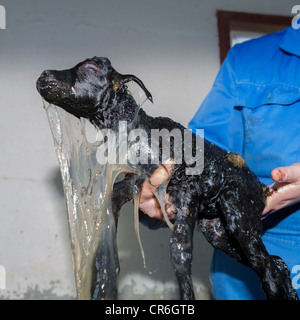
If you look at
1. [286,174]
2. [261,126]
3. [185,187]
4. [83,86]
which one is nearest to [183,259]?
[185,187]

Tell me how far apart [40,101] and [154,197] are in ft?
4.02

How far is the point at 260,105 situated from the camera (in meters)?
1.49

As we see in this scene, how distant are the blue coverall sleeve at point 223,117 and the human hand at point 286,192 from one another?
305 mm

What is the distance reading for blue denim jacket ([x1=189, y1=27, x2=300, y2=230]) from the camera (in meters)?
1.40

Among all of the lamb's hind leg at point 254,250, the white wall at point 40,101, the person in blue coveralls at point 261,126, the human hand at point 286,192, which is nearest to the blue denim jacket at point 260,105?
the person in blue coveralls at point 261,126

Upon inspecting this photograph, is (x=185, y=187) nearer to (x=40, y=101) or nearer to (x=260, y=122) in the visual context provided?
(x=260, y=122)

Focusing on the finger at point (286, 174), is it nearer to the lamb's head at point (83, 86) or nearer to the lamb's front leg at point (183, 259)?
the lamb's front leg at point (183, 259)

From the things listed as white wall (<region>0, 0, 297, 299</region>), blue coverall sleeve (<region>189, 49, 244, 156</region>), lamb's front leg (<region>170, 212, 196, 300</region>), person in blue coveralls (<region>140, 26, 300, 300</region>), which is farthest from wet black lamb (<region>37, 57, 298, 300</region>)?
white wall (<region>0, 0, 297, 299</region>)

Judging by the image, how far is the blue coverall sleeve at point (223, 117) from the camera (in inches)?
60.0

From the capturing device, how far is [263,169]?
1422 millimetres

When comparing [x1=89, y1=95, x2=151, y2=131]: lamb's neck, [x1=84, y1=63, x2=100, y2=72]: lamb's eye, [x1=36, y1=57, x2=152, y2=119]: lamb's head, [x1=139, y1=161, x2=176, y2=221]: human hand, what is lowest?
[x1=139, y1=161, x2=176, y2=221]: human hand

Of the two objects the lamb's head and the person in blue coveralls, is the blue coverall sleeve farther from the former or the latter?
the lamb's head

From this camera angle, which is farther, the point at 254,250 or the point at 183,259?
the point at 254,250
